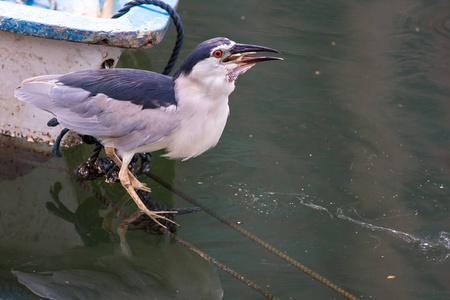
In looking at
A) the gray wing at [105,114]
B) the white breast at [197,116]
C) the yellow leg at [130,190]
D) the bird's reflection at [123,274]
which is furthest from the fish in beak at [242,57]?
the bird's reflection at [123,274]

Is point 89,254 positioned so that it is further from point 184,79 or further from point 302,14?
point 302,14

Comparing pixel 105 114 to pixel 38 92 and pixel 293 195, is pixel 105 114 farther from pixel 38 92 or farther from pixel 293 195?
pixel 293 195

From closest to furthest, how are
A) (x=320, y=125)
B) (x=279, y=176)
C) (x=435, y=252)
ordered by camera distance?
1. (x=435, y=252)
2. (x=279, y=176)
3. (x=320, y=125)

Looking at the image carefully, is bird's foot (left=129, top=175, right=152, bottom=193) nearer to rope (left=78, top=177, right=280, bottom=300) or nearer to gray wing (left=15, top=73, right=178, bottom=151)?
rope (left=78, top=177, right=280, bottom=300)

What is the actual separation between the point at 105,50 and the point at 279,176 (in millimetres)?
1150

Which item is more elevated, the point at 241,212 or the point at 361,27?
the point at 361,27

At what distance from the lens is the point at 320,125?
405 cm

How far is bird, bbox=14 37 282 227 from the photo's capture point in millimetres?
2735

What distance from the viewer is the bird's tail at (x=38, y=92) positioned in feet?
9.58

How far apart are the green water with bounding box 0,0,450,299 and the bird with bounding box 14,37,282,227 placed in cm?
49

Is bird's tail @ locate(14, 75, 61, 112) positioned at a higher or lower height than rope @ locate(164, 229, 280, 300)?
higher

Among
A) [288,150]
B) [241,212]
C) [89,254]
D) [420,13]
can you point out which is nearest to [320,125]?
[288,150]

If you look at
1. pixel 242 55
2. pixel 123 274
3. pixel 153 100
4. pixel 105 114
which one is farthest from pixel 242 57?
pixel 123 274

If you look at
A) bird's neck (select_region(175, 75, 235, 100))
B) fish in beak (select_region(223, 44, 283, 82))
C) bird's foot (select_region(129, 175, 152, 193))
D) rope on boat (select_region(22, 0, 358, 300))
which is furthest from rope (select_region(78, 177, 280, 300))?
fish in beak (select_region(223, 44, 283, 82))
